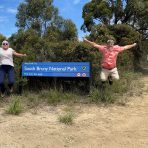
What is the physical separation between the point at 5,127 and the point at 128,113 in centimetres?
321

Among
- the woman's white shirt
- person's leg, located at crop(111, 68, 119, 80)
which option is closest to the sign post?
person's leg, located at crop(111, 68, 119, 80)

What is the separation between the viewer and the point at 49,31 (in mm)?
41656

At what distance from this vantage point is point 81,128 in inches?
348

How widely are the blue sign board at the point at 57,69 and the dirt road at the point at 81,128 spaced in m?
1.49

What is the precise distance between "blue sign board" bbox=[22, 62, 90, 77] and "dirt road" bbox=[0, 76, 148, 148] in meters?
1.49

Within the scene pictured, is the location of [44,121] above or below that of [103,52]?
below

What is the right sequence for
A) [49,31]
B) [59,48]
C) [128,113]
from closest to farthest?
[128,113] < [59,48] < [49,31]

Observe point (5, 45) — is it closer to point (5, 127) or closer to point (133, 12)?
point (5, 127)

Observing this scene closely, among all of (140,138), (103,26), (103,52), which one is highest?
(103,26)

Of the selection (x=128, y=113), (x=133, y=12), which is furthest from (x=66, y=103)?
(x=133, y=12)

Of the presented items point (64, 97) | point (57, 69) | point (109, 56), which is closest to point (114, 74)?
point (109, 56)

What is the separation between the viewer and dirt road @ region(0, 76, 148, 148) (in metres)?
7.79

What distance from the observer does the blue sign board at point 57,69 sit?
39.6 ft

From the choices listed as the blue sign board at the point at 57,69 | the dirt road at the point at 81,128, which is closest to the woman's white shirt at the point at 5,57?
the blue sign board at the point at 57,69
